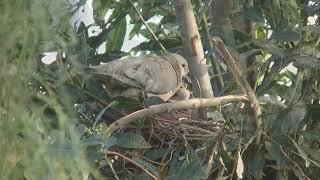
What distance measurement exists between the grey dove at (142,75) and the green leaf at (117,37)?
0.42 ft

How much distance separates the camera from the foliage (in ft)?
1.37

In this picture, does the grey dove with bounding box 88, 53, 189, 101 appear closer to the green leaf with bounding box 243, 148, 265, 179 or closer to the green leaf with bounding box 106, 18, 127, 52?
the green leaf with bounding box 106, 18, 127, 52

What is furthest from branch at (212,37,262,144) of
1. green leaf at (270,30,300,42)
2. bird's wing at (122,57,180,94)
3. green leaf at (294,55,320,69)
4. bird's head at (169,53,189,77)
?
bird's head at (169,53,189,77)

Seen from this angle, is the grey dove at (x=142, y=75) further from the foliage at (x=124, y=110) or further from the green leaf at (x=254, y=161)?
the green leaf at (x=254, y=161)

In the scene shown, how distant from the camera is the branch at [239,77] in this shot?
0.94 metres

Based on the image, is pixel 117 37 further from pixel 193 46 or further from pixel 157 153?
pixel 157 153

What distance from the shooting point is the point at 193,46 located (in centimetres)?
131

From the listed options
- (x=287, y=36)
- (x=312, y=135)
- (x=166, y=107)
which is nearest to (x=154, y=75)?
(x=287, y=36)

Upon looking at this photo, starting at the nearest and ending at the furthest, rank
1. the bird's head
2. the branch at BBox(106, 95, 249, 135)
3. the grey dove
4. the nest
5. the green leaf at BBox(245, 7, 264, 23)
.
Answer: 1. the branch at BBox(106, 95, 249, 135)
2. the nest
3. the grey dove
4. the green leaf at BBox(245, 7, 264, 23)
5. the bird's head

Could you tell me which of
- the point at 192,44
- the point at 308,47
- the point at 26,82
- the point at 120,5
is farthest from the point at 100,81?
the point at 26,82

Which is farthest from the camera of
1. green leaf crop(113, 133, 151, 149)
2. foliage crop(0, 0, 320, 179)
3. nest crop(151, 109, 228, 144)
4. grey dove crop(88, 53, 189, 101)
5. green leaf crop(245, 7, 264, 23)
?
green leaf crop(245, 7, 264, 23)

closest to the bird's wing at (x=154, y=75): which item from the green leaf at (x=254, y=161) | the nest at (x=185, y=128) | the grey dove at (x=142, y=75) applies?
the grey dove at (x=142, y=75)

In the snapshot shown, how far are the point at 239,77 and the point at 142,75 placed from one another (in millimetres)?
449

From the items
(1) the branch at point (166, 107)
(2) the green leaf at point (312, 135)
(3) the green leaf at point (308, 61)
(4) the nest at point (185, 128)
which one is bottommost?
(4) the nest at point (185, 128)
